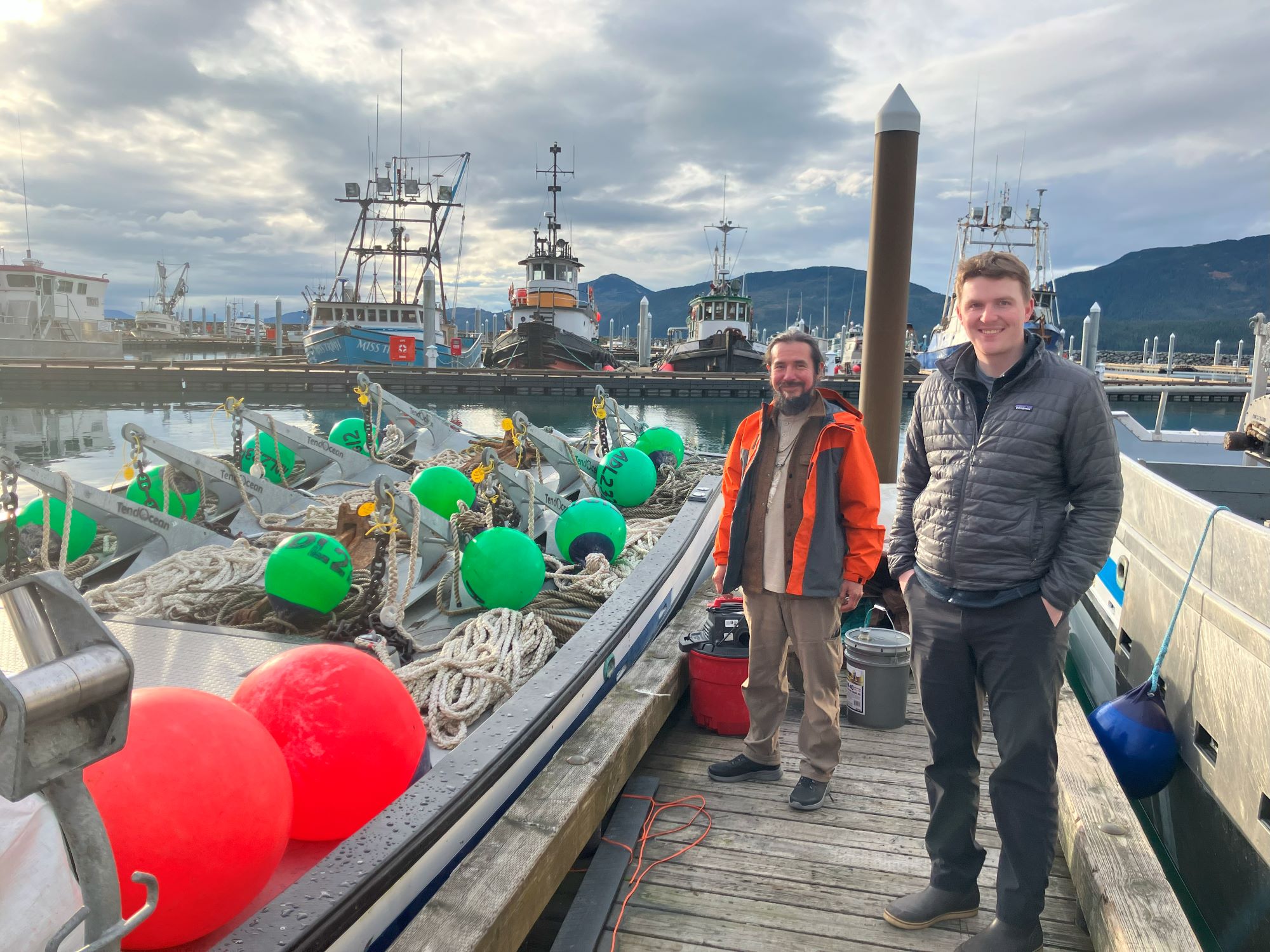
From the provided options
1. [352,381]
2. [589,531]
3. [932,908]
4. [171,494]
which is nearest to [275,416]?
[352,381]

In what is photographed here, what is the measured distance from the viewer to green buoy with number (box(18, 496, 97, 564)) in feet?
17.7

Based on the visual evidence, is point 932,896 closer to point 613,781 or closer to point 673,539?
point 613,781

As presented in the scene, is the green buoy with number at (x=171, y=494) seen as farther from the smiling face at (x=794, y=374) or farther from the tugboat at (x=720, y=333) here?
the tugboat at (x=720, y=333)

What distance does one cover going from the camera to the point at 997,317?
6.64 feet

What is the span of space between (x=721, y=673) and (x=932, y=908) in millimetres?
1353

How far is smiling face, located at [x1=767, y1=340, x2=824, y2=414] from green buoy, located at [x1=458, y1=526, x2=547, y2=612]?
2.05 metres

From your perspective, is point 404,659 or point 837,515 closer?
point 837,515

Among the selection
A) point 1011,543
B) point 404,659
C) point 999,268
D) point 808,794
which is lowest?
point 808,794

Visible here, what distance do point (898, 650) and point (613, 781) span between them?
4.88ft

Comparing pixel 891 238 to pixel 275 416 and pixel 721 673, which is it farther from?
pixel 275 416

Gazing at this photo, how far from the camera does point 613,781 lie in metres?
2.85

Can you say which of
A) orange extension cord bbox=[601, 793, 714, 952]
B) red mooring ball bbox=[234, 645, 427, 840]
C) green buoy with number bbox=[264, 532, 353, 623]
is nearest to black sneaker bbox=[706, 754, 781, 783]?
orange extension cord bbox=[601, 793, 714, 952]

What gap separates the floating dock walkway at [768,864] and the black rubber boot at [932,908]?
32 mm

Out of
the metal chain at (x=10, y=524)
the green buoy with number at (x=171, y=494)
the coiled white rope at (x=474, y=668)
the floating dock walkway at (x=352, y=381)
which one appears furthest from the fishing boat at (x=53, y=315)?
the coiled white rope at (x=474, y=668)
